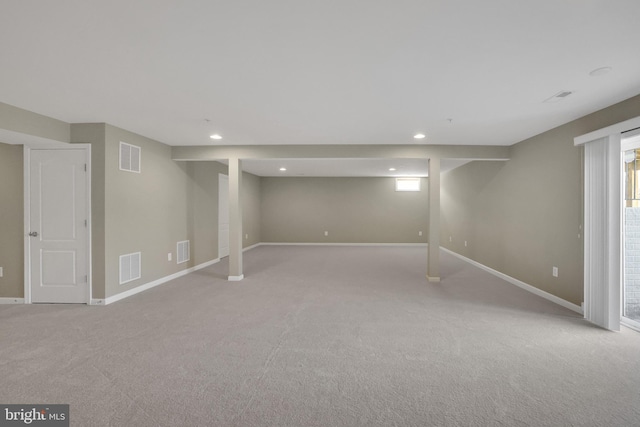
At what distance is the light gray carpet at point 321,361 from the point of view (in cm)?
178

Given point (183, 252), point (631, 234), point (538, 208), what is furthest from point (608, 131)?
point (183, 252)

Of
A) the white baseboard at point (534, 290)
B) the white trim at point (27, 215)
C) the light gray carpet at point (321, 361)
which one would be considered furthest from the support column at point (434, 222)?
Answer: the white trim at point (27, 215)

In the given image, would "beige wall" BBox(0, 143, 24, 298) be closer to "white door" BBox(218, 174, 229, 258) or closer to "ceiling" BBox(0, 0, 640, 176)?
"ceiling" BBox(0, 0, 640, 176)

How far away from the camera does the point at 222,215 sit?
23.3 ft

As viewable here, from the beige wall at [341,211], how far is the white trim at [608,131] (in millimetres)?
6548

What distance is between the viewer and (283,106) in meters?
3.13

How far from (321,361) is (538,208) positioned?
4.00 m

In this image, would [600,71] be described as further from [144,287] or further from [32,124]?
[144,287]

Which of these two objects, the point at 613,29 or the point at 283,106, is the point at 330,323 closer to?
the point at 283,106

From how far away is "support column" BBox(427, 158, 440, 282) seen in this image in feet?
16.6

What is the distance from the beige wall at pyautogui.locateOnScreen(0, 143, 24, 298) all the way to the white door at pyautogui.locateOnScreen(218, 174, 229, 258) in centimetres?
353

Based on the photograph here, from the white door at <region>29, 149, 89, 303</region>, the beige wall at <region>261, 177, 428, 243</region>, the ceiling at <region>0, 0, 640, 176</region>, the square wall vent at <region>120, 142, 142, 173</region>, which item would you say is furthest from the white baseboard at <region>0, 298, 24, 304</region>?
the beige wall at <region>261, 177, 428, 243</region>

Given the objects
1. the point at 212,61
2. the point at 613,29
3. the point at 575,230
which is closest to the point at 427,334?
the point at 575,230

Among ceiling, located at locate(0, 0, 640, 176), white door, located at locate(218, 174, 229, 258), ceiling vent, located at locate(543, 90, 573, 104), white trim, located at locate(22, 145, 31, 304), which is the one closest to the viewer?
ceiling, located at locate(0, 0, 640, 176)
